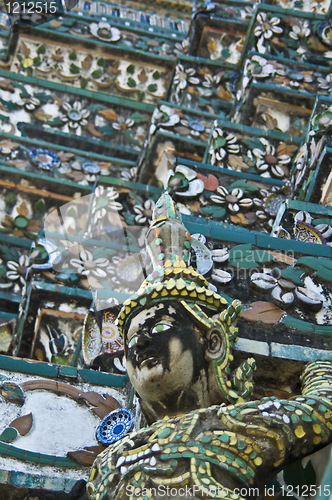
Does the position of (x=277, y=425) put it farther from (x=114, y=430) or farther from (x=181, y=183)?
(x=181, y=183)

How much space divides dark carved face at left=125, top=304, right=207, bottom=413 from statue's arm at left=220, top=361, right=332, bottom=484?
0.32 metres

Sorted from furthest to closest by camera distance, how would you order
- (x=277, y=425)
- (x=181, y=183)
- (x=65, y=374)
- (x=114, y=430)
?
(x=181, y=183)
(x=65, y=374)
(x=114, y=430)
(x=277, y=425)

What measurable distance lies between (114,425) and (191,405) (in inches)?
41.0

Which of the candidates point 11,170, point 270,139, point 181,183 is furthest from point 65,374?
point 11,170

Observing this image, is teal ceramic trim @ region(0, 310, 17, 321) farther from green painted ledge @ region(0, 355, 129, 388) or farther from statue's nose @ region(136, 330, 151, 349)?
statue's nose @ region(136, 330, 151, 349)

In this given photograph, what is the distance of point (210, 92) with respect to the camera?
11.1 metres

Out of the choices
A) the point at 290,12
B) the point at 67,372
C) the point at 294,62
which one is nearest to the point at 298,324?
the point at 67,372

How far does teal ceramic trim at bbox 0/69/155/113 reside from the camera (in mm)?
11742

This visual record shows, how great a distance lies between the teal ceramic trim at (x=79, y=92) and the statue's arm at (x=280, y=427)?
811 centimetres

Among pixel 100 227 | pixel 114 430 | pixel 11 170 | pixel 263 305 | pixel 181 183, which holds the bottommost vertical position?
pixel 11 170

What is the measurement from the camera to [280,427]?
4051mm

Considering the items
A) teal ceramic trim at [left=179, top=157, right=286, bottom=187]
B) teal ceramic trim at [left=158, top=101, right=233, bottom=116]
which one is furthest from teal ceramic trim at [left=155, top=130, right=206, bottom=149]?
teal ceramic trim at [left=179, top=157, right=286, bottom=187]

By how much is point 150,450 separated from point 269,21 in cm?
746

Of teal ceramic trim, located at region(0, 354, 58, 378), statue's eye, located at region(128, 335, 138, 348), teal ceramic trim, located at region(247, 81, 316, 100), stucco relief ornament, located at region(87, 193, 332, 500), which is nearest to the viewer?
stucco relief ornament, located at region(87, 193, 332, 500)
